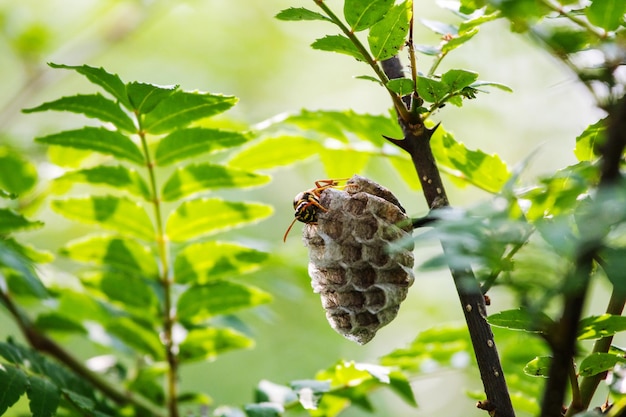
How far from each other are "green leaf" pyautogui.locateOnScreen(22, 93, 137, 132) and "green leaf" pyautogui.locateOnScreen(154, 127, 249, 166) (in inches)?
3.8

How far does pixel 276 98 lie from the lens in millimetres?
6301

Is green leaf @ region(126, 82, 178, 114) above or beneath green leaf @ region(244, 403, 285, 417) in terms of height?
above

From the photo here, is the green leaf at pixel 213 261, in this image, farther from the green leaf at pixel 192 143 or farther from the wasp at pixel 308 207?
the wasp at pixel 308 207

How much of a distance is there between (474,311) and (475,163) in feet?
1.26

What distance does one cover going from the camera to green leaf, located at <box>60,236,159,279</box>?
163 cm

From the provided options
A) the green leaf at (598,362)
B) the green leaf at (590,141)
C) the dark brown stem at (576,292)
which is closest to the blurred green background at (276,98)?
the green leaf at (590,141)

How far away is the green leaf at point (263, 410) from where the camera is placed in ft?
4.31

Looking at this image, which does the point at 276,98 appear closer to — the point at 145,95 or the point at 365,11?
the point at 145,95

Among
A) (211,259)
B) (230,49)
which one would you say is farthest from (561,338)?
(230,49)

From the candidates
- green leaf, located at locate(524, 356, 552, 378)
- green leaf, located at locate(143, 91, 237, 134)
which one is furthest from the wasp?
green leaf, located at locate(524, 356, 552, 378)

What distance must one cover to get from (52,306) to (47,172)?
0.36m

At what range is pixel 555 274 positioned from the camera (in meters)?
0.70

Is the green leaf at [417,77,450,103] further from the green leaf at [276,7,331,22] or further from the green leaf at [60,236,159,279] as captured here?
the green leaf at [60,236,159,279]

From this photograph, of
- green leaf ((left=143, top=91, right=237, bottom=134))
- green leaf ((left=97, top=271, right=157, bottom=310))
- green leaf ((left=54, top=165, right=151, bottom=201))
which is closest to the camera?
green leaf ((left=143, top=91, right=237, bottom=134))
